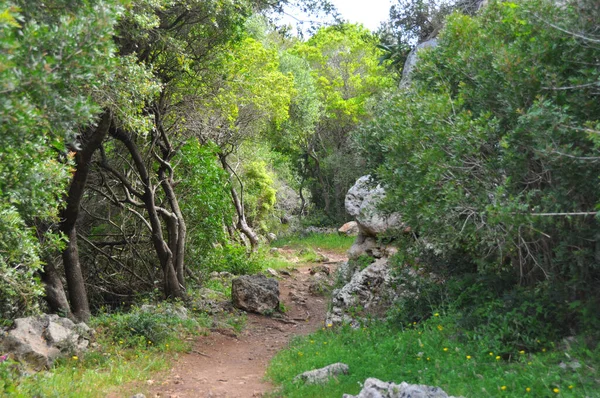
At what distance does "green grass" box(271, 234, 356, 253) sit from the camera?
26.9 meters

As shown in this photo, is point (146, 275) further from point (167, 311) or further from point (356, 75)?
point (356, 75)

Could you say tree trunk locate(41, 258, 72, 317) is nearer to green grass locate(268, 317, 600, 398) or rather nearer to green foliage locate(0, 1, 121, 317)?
green grass locate(268, 317, 600, 398)

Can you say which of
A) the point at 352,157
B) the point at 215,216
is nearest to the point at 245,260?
the point at 215,216

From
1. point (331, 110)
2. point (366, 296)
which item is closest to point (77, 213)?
point (366, 296)

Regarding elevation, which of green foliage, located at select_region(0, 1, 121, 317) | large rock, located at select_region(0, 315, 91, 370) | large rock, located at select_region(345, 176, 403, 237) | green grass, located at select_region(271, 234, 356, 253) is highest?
green foliage, located at select_region(0, 1, 121, 317)

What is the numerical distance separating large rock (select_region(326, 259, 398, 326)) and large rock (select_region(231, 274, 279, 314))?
6.02ft

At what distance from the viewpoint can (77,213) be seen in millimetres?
10688

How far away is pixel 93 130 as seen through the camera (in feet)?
35.4

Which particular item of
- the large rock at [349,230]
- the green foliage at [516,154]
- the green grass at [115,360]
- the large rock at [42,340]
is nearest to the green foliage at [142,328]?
the green grass at [115,360]

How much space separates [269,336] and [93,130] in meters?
5.12

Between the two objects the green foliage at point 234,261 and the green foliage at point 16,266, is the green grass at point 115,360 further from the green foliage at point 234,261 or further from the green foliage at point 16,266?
the green foliage at point 234,261

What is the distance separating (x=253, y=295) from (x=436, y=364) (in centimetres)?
770

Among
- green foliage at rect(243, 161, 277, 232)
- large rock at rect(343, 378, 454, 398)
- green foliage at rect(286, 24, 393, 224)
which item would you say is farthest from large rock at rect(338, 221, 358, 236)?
large rock at rect(343, 378, 454, 398)

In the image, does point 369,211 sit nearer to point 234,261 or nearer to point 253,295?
point 253,295
